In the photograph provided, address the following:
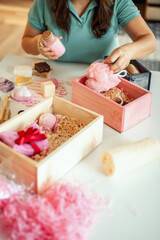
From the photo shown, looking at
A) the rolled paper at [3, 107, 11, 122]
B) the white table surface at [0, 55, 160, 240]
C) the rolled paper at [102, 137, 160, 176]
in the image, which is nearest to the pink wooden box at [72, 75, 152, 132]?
the white table surface at [0, 55, 160, 240]

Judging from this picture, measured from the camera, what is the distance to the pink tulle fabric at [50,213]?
69cm

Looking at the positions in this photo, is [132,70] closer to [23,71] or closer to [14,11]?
[23,71]

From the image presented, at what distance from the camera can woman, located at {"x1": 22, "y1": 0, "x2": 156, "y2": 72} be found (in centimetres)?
153

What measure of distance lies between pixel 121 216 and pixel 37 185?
24 cm

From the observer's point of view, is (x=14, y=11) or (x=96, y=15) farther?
(x=14, y=11)

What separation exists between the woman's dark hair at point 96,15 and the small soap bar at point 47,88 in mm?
435

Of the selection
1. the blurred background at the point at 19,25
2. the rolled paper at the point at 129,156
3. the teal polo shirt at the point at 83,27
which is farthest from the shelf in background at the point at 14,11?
the rolled paper at the point at 129,156

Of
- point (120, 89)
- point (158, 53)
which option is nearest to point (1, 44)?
point (158, 53)

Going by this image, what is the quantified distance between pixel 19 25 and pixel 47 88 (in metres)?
3.14

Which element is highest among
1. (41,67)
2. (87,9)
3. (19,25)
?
(87,9)

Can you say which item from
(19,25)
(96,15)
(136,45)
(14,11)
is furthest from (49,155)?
(14,11)

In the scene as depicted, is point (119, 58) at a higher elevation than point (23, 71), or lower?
higher

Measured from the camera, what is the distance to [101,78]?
3.77ft

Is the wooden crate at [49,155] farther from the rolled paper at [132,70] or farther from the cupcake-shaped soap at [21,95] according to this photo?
the rolled paper at [132,70]
